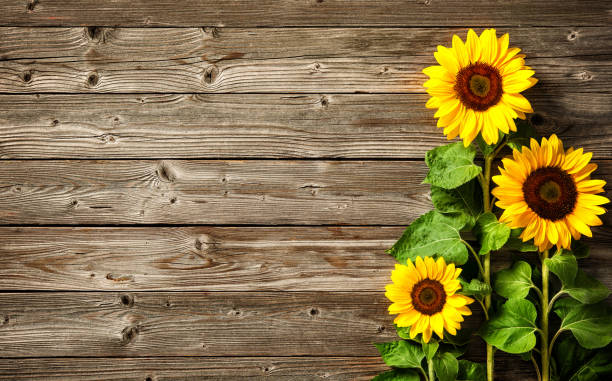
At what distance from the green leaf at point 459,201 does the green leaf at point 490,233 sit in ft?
0.06

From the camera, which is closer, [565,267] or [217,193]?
[565,267]

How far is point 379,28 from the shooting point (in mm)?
980

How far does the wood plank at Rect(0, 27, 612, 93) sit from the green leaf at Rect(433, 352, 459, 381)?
583 mm

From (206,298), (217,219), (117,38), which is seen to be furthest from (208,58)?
(206,298)

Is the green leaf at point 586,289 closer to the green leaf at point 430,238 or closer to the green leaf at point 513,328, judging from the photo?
the green leaf at point 513,328

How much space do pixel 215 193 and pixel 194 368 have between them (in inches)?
15.7

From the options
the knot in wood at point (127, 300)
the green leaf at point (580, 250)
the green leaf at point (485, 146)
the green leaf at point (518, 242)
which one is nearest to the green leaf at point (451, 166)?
the green leaf at point (485, 146)

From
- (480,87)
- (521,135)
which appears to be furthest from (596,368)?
(480,87)

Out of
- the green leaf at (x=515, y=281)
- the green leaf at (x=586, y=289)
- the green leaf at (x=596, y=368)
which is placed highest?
the green leaf at (x=515, y=281)

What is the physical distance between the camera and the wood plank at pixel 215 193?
3.21 feet

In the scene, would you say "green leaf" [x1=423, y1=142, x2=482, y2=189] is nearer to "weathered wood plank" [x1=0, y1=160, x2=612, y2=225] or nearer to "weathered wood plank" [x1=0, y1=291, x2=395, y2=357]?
"weathered wood plank" [x1=0, y1=160, x2=612, y2=225]

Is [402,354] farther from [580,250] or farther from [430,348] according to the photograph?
[580,250]

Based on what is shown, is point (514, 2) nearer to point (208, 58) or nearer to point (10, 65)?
point (208, 58)

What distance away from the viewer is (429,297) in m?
0.87
